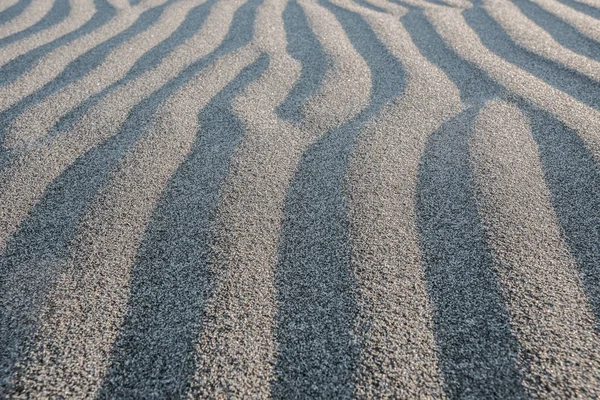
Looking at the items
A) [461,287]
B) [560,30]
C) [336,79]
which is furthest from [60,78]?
[560,30]

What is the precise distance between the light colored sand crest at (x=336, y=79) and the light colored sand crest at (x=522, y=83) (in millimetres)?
450

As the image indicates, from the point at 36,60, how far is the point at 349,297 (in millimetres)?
1779

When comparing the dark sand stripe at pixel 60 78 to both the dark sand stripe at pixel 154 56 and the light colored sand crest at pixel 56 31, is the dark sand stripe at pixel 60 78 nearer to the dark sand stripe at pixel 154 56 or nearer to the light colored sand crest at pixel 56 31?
the dark sand stripe at pixel 154 56

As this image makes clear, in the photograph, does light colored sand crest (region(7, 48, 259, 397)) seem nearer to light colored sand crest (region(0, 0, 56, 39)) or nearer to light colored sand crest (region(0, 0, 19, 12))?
light colored sand crest (region(0, 0, 56, 39))

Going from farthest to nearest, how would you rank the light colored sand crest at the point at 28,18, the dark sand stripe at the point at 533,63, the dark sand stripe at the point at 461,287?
the light colored sand crest at the point at 28,18, the dark sand stripe at the point at 533,63, the dark sand stripe at the point at 461,287

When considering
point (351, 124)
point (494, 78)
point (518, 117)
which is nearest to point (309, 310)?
point (351, 124)

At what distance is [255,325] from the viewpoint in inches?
34.4

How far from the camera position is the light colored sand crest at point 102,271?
0.80 m

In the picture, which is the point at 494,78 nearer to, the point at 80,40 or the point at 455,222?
the point at 455,222

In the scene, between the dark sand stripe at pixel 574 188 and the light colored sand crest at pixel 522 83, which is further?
the light colored sand crest at pixel 522 83

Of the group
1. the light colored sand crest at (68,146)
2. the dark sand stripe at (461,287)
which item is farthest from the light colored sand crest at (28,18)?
the dark sand stripe at (461,287)

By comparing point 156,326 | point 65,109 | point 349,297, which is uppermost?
point 65,109

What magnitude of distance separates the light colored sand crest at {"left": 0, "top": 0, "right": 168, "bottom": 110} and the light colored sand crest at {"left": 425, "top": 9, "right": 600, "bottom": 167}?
154 centimetres

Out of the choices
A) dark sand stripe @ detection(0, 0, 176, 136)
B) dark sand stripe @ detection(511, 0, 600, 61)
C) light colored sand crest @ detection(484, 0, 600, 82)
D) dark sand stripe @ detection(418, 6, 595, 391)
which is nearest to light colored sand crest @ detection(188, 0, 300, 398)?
dark sand stripe @ detection(418, 6, 595, 391)
